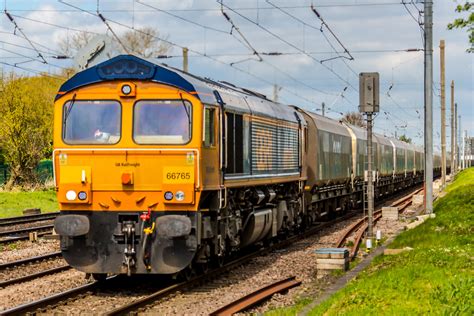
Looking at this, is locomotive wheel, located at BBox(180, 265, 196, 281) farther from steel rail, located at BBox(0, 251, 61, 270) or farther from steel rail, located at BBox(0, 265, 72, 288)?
steel rail, located at BBox(0, 251, 61, 270)

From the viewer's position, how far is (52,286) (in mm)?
13609

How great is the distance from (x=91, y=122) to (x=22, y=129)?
3198 centimetres

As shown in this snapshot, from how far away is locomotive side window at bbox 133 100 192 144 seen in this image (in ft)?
42.6

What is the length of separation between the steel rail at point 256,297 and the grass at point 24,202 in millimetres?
22163

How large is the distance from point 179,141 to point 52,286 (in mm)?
3332

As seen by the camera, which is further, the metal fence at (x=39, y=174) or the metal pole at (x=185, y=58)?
the metal fence at (x=39, y=174)

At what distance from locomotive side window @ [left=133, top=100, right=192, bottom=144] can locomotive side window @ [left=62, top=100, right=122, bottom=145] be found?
13.5 inches

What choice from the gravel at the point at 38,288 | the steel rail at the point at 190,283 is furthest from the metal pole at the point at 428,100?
the gravel at the point at 38,288

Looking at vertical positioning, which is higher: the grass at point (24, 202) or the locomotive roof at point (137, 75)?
the locomotive roof at point (137, 75)

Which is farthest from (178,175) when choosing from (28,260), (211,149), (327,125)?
(327,125)

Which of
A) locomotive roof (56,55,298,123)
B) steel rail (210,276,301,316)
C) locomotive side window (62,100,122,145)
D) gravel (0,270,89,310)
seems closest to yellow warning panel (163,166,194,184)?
locomotive side window (62,100,122,145)

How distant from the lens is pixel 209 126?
13.5 metres

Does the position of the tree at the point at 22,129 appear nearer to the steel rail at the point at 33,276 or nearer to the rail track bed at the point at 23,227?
the rail track bed at the point at 23,227

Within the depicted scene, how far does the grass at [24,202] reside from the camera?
117 feet
